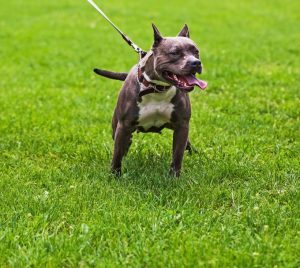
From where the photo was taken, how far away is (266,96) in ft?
28.4

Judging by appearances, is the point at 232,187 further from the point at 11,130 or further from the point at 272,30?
the point at 272,30

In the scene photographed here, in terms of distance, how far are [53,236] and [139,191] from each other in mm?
1153

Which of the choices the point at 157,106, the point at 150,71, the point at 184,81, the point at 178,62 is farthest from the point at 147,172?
the point at 178,62

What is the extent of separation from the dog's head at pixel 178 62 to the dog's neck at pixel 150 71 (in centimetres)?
9

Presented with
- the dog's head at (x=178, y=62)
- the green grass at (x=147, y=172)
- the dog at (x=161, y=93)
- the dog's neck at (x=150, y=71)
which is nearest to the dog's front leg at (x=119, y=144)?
the dog at (x=161, y=93)

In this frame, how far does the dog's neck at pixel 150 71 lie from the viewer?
5035mm

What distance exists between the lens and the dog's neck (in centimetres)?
504

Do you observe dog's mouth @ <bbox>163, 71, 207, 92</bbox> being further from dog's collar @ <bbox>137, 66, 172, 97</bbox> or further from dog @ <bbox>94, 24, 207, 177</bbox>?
dog's collar @ <bbox>137, 66, 172, 97</bbox>

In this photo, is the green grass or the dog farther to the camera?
the dog

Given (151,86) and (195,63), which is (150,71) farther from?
(195,63)

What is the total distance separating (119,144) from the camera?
17.9 feet

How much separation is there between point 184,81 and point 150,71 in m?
0.42

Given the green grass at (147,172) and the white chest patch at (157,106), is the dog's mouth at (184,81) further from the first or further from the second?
the green grass at (147,172)

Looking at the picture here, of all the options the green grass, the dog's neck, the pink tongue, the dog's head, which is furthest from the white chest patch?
the green grass
